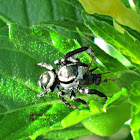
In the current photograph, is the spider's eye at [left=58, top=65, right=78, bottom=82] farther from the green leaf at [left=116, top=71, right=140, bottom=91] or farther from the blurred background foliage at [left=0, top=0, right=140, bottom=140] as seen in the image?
the green leaf at [left=116, top=71, right=140, bottom=91]

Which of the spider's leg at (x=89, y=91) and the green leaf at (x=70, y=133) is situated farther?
the green leaf at (x=70, y=133)

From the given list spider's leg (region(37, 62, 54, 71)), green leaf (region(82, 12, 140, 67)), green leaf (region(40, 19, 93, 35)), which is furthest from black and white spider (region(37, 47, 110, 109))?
green leaf (region(82, 12, 140, 67))

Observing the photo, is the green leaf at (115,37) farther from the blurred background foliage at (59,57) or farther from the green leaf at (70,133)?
the green leaf at (70,133)

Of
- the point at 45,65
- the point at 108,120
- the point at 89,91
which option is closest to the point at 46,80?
the point at 45,65

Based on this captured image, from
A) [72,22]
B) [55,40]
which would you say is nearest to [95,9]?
[72,22]

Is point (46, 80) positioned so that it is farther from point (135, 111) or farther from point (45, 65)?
point (135, 111)

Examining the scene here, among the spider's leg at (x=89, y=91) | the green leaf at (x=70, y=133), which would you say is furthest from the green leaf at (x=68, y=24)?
the green leaf at (x=70, y=133)
